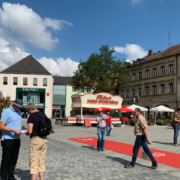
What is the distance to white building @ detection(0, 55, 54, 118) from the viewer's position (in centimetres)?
5731

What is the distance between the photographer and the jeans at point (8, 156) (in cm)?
512

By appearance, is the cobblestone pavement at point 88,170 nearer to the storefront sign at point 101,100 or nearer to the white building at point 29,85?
the storefront sign at point 101,100

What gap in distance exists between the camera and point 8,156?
516cm

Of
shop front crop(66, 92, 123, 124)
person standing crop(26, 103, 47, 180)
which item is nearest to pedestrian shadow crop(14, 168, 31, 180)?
person standing crop(26, 103, 47, 180)

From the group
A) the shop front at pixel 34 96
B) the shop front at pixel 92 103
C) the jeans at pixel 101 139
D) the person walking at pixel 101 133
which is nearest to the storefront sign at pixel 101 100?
the shop front at pixel 92 103

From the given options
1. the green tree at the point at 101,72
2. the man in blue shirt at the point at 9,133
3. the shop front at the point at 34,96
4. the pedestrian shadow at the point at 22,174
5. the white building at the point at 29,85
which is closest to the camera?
the man in blue shirt at the point at 9,133

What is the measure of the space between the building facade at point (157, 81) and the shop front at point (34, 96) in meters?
19.1

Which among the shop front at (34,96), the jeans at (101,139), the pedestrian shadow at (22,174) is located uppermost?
the shop front at (34,96)

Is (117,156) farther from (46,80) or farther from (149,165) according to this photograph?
(46,80)

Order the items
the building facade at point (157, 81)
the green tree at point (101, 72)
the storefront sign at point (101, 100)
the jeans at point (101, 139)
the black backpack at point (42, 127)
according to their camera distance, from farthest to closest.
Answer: the green tree at point (101, 72) < the building facade at point (157, 81) < the storefront sign at point (101, 100) < the jeans at point (101, 139) < the black backpack at point (42, 127)

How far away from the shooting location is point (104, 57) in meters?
48.2

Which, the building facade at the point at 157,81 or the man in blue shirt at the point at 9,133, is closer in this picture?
the man in blue shirt at the point at 9,133

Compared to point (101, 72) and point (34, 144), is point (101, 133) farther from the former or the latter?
point (101, 72)

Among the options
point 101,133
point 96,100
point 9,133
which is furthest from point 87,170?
point 96,100
